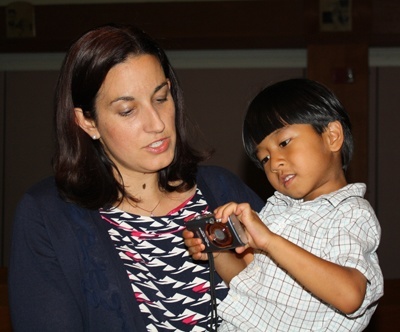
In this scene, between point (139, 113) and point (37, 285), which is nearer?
point (37, 285)

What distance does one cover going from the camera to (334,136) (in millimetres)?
2039

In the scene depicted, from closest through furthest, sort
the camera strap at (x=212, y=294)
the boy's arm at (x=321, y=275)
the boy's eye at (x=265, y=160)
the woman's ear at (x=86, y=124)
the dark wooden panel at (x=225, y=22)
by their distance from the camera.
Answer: the boy's arm at (x=321, y=275) < the camera strap at (x=212, y=294) < the boy's eye at (x=265, y=160) < the woman's ear at (x=86, y=124) < the dark wooden panel at (x=225, y=22)

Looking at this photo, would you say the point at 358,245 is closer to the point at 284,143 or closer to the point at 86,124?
the point at 284,143

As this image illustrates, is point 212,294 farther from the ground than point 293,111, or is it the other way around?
point 293,111

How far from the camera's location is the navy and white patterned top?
2.05 metres

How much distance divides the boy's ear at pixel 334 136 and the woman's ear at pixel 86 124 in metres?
0.67

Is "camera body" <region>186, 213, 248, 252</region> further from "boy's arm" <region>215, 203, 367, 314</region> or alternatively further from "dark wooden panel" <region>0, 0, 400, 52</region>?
"dark wooden panel" <region>0, 0, 400, 52</region>

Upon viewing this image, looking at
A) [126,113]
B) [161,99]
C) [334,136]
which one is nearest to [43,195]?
[126,113]

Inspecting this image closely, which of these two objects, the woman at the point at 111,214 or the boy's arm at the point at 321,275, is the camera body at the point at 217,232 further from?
the woman at the point at 111,214

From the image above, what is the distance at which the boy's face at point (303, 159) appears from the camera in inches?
77.9

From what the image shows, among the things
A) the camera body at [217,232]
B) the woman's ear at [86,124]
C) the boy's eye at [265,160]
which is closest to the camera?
the camera body at [217,232]

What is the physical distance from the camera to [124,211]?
2.20 metres

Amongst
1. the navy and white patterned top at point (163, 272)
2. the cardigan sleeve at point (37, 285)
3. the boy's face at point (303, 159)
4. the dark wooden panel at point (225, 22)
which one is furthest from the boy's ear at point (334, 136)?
the dark wooden panel at point (225, 22)

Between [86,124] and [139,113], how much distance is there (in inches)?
8.4
